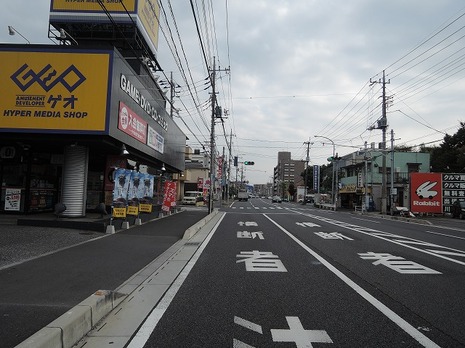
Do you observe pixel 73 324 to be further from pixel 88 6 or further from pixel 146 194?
pixel 88 6

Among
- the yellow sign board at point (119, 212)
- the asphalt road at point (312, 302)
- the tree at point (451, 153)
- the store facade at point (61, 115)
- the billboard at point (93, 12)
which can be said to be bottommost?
the asphalt road at point (312, 302)

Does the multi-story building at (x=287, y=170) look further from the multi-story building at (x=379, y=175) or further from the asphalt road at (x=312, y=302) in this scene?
the asphalt road at (x=312, y=302)

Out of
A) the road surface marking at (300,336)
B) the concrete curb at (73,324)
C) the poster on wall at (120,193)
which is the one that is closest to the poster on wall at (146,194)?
Result: the poster on wall at (120,193)

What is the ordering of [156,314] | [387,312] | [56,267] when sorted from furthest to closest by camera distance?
[56,267]
[387,312]
[156,314]

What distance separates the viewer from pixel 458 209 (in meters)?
37.4

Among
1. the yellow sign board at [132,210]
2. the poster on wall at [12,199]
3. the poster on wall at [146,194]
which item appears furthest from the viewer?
the poster on wall at [146,194]

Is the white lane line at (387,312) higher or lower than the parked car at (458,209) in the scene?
lower

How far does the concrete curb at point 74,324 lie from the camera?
3.69 meters

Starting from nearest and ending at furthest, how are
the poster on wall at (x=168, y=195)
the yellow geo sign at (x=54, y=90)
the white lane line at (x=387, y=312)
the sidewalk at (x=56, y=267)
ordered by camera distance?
the white lane line at (x=387, y=312) → the sidewalk at (x=56, y=267) → the yellow geo sign at (x=54, y=90) → the poster on wall at (x=168, y=195)

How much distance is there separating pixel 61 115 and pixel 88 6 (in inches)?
371

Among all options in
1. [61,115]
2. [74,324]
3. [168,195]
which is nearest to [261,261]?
[74,324]

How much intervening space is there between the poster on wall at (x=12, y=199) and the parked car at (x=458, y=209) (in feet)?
125

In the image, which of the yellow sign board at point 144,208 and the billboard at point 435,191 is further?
the billboard at point 435,191

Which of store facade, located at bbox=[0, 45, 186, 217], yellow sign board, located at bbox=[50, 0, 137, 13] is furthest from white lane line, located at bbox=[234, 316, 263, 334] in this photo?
yellow sign board, located at bbox=[50, 0, 137, 13]
